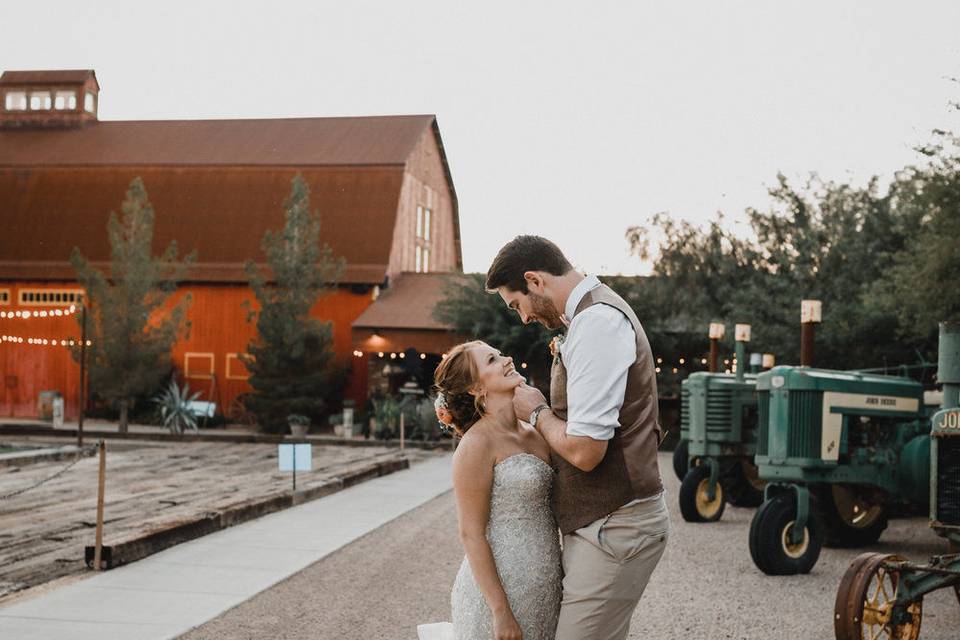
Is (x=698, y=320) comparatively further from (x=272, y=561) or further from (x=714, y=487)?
(x=272, y=561)

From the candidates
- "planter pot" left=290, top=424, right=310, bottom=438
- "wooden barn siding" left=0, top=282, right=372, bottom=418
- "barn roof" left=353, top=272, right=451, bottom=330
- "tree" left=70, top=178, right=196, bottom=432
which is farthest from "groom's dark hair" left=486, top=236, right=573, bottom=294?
"wooden barn siding" left=0, top=282, right=372, bottom=418

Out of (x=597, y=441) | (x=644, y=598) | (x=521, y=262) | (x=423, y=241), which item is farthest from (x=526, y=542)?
(x=423, y=241)

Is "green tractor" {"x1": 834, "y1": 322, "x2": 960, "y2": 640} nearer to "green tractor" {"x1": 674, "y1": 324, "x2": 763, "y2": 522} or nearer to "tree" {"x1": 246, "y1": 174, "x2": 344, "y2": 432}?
"green tractor" {"x1": 674, "y1": 324, "x2": 763, "y2": 522}

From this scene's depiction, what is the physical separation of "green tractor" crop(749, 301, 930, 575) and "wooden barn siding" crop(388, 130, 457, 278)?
20.7 metres

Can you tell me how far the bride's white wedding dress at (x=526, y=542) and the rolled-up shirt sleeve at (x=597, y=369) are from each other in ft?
1.24

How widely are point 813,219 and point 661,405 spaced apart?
5.61 meters

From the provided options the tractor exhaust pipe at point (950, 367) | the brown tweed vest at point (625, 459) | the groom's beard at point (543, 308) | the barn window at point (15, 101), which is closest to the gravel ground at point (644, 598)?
the tractor exhaust pipe at point (950, 367)

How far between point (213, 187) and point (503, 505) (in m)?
30.4

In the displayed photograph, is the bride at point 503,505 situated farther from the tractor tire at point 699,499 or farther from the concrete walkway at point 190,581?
the tractor tire at point 699,499

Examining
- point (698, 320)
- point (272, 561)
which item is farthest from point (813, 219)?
point (272, 561)

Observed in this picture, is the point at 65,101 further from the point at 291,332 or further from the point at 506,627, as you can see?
the point at 506,627

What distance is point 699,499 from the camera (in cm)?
1288

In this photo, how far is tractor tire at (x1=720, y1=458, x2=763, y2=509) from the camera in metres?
13.7

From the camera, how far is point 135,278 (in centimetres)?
2619
